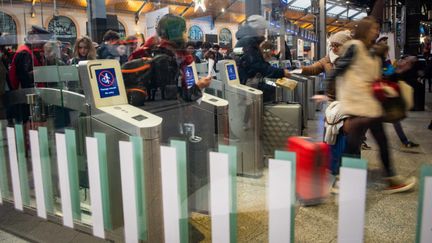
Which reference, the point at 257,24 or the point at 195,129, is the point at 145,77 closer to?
the point at 195,129

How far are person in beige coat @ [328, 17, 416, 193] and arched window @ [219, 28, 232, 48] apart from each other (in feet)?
6.14

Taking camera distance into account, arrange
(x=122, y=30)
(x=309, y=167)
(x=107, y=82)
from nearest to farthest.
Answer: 1. (x=309, y=167)
2. (x=107, y=82)
3. (x=122, y=30)

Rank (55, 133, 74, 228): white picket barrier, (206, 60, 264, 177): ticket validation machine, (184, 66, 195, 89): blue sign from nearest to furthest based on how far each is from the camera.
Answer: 1. (55, 133, 74, 228): white picket barrier
2. (184, 66, 195, 89): blue sign
3. (206, 60, 264, 177): ticket validation machine

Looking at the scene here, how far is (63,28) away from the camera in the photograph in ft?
10.6

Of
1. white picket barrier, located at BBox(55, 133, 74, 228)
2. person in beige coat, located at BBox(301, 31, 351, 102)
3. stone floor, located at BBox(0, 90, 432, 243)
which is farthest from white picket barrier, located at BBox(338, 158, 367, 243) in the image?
person in beige coat, located at BBox(301, 31, 351, 102)

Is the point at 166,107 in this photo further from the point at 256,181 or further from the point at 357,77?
the point at 357,77

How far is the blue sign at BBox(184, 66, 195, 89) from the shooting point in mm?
2527

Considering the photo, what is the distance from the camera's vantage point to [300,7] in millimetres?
7973

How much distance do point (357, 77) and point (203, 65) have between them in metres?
1.64

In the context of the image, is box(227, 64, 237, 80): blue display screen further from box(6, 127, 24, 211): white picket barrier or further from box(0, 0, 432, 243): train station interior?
box(6, 127, 24, 211): white picket barrier

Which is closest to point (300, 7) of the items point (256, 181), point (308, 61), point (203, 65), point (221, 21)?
point (308, 61)

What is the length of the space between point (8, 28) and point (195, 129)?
2.21 metres

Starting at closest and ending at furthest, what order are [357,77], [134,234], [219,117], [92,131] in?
1. [134,234]
2. [92,131]
3. [357,77]
4. [219,117]

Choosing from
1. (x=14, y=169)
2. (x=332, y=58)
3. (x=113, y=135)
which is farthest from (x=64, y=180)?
(x=332, y=58)
